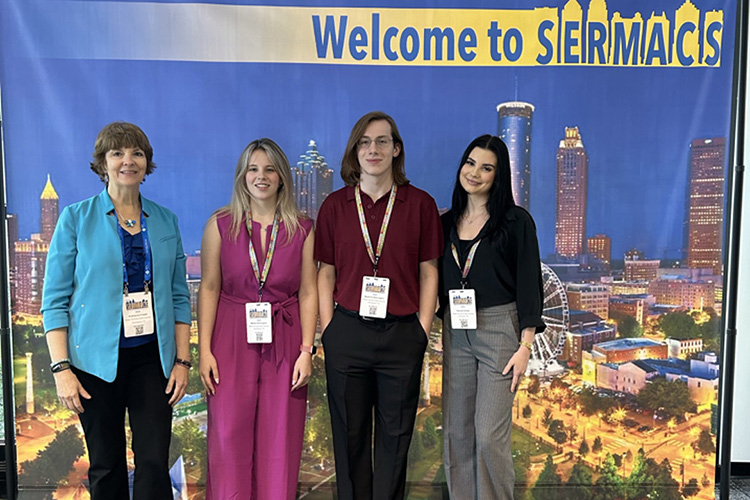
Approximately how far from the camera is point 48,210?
2730mm

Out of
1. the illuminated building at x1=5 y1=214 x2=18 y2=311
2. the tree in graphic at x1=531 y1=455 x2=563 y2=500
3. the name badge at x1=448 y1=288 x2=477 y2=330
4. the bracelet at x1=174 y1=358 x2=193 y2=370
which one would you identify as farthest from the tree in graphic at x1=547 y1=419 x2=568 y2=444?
the illuminated building at x1=5 y1=214 x2=18 y2=311

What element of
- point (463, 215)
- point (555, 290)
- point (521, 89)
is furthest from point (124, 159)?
point (555, 290)

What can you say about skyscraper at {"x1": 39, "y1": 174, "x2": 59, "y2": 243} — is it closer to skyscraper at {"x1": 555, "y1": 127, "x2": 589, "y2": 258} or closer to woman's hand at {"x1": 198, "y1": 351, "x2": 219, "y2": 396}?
woman's hand at {"x1": 198, "y1": 351, "x2": 219, "y2": 396}

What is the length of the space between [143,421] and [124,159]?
98 centimetres

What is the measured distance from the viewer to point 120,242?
6.57ft

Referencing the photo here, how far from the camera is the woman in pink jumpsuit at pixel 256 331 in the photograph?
2.21 metres

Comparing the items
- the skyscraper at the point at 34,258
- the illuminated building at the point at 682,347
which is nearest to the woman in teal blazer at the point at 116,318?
the skyscraper at the point at 34,258

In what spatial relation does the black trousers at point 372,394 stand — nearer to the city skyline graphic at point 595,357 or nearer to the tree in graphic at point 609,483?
the city skyline graphic at point 595,357

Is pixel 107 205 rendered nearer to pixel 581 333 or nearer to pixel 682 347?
pixel 581 333

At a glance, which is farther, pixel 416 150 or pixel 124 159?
pixel 416 150

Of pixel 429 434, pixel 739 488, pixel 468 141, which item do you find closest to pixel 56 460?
pixel 429 434

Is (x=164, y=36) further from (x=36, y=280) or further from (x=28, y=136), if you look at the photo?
(x=36, y=280)

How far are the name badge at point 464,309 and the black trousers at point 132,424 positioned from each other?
115cm

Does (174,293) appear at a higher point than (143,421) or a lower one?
higher
